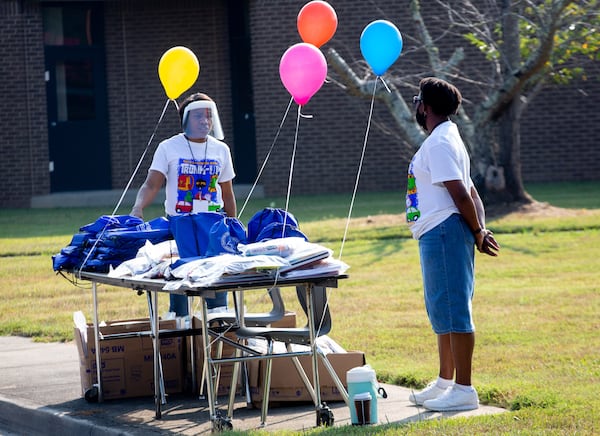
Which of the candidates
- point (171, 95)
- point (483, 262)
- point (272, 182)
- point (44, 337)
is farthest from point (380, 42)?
point (272, 182)

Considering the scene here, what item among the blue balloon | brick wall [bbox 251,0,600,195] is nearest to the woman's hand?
the blue balloon

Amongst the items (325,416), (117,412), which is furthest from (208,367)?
(117,412)

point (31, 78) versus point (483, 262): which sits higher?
point (31, 78)

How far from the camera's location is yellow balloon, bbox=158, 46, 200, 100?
8227 mm

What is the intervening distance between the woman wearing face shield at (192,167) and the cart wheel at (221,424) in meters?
1.59

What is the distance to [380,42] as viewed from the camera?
297 inches

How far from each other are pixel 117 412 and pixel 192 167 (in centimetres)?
172

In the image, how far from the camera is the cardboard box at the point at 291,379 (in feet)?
22.0

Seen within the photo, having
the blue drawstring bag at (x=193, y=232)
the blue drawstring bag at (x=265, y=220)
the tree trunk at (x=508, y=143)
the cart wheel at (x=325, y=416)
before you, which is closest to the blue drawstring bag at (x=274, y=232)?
the blue drawstring bag at (x=265, y=220)

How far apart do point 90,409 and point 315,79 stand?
2.60 meters

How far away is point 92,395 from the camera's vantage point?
7.22 meters

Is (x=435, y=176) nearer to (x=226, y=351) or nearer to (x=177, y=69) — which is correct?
(x=226, y=351)

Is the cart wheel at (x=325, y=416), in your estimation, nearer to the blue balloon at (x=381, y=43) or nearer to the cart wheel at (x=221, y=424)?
the cart wheel at (x=221, y=424)

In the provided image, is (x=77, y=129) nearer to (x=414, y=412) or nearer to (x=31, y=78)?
(x=31, y=78)
